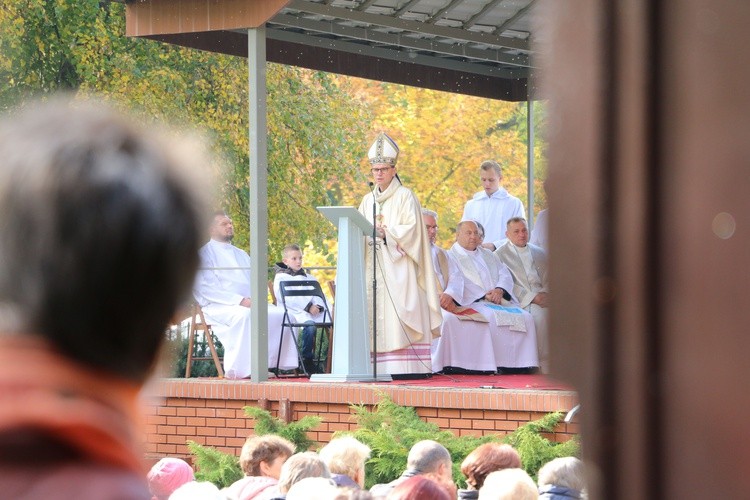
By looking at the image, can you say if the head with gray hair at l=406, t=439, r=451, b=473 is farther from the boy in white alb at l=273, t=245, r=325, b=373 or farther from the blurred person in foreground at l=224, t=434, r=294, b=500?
the boy in white alb at l=273, t=245, r=325, b=373

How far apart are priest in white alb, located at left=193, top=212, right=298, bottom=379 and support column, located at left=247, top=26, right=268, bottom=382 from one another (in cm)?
91

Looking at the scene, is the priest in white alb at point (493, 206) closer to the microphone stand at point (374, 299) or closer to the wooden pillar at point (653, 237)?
the microphone stand at point (374, 299)

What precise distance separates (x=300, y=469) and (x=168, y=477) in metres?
1.09

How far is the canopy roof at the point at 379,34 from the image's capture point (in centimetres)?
1125

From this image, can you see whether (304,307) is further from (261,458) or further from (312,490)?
(312,490)

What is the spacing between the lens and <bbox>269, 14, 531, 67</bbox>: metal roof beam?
1216cm

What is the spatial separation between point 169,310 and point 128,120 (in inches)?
5.9

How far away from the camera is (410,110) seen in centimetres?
2792

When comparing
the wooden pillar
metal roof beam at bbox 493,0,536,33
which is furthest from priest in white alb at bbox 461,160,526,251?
the wooden pillar

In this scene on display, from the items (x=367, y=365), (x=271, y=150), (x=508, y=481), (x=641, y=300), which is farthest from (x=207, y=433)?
(x=271, y=150)

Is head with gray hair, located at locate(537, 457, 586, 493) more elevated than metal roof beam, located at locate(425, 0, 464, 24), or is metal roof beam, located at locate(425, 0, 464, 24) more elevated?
metal roof beam, located at locate(425, 0, 464, 24)

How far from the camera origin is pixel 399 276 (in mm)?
12180

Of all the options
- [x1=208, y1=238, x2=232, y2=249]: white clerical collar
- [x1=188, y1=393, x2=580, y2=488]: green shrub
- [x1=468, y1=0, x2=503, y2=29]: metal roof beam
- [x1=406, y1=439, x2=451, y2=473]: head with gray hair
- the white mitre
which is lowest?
[x1=188, y1=393, x2=580, y2=488]: green shrub

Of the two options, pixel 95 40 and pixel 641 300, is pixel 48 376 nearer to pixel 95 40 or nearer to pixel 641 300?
pixel 641 300
